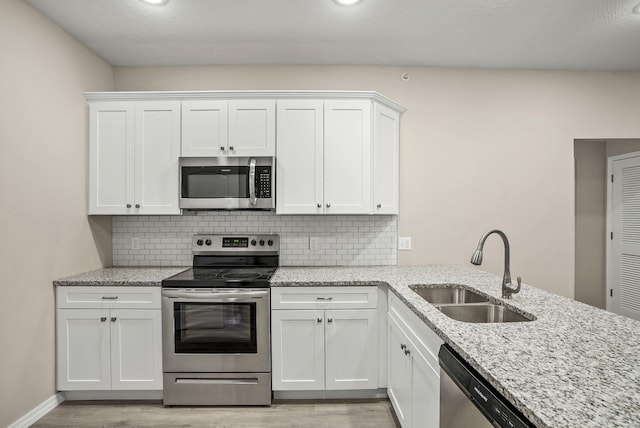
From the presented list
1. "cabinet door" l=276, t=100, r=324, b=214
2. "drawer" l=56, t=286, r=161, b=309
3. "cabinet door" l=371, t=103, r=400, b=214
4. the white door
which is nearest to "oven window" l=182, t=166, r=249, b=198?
"cabinet door" l=276, t=100, r=324, b=214

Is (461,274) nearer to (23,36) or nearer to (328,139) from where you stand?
(328,139)

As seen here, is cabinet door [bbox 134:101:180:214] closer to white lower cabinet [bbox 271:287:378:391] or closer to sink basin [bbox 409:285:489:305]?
white lower cabinet [bbox 271:287:378:391]

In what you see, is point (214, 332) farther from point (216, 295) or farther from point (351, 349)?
point (351, 349)

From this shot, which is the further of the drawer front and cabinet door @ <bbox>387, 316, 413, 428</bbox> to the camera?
cabinet door @ <bbox>387, 316, 413, 428</bbox>

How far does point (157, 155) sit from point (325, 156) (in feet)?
4.61

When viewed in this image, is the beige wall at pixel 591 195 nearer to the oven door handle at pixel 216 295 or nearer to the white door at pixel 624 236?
the white door at pixel 624 236

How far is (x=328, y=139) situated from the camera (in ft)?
9.37

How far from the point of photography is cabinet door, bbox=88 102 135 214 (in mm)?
2842

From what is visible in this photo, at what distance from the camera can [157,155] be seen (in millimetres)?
2854

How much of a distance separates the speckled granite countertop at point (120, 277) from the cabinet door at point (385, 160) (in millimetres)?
1799

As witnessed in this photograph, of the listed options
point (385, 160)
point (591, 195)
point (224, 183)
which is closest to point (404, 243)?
point (385, 160)

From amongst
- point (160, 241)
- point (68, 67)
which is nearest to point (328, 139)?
point (160, 241)

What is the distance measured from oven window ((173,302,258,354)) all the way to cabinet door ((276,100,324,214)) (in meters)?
0.88

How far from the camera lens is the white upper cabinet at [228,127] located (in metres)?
2.85
